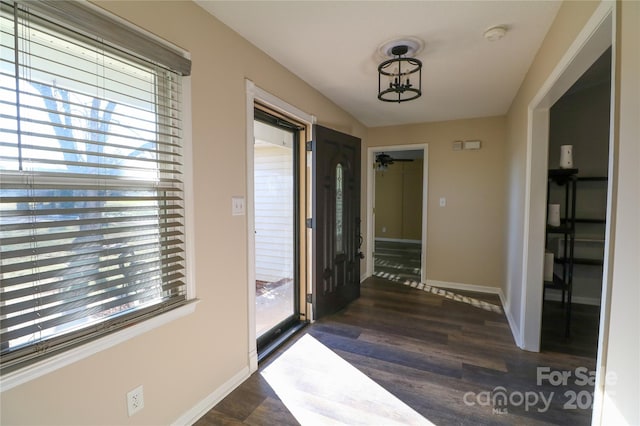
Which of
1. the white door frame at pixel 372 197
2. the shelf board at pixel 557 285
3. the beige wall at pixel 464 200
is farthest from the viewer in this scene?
the white door frame at pixel 372 197

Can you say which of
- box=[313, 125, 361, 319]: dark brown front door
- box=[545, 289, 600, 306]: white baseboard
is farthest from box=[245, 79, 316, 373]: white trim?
box=[545, 289, 600, 306]: white baseboard

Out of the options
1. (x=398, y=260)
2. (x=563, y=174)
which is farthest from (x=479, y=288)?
(x=398, y=260)

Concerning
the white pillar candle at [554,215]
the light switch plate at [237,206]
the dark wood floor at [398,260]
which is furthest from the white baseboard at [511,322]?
the light switch plate at [237,206]

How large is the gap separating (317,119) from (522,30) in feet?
5.89

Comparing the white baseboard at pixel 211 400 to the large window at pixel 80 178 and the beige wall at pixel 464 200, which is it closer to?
the large window at pixel 80 178

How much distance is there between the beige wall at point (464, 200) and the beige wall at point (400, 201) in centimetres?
395

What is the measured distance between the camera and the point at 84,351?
1.19 meters

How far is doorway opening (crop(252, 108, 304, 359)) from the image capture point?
2.93 m

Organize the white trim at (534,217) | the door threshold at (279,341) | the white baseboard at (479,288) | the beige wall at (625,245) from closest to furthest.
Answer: the beige wall at (625,245)
the white trim at (534,217)
the door threshold at (279,341)
the white baseboard at (479,288)

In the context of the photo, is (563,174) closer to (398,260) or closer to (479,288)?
(479,288)

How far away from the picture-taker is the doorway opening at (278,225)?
2.93 metres

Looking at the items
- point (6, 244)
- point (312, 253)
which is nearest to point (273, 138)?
point (312, 253)

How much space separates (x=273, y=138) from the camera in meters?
2.91

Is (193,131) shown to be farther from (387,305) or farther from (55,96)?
(387,305)
